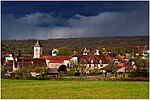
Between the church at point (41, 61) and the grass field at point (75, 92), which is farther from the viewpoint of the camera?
the church at point (41, 61)

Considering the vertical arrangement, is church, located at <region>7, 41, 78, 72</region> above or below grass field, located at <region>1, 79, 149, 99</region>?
above

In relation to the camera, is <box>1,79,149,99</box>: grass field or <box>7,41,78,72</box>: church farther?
<box>7,41,78,72</box>: church

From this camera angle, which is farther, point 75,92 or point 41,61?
point 41,61

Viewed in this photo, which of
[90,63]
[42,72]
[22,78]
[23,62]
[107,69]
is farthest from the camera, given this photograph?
[90,63]

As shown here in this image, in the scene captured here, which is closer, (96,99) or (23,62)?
(96,99)

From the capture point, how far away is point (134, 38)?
13462 cm

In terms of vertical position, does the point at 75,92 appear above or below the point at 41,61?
below

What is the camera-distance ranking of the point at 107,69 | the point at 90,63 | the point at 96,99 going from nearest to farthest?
the point at 96,99, the point at 107,69, the point at 90,63

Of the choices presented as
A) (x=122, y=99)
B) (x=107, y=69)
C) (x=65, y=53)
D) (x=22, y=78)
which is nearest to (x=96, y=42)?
(x=65, y=53)

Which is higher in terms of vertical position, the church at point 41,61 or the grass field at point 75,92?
the church at point 41,61

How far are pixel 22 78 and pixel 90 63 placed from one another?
65.3ft

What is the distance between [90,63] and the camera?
55.7 m

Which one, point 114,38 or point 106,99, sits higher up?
point 114,38

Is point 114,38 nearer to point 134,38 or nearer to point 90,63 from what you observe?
point 134,38
